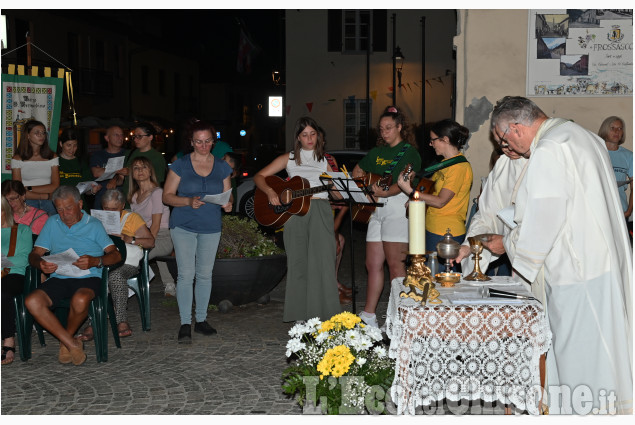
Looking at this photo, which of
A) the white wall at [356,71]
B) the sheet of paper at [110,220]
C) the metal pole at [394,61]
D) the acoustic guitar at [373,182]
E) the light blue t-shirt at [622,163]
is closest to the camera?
the acoustic guitar at [373,182]

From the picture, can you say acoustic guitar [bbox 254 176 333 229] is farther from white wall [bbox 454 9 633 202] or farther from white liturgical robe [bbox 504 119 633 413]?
white liturgical robe [bbox 504 119 633 413]

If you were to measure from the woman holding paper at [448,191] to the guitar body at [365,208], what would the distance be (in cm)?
59

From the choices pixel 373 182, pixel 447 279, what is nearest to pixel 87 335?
pixel 373 182

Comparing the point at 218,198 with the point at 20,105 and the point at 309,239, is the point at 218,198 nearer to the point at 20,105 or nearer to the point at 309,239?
the point at 309,239

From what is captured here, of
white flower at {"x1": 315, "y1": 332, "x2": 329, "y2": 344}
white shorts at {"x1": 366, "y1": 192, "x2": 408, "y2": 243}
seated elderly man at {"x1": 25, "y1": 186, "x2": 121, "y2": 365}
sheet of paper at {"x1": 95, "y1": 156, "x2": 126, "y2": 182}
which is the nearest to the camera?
white flower at {"x1": 315, "y1": 332, "x2": 329, "y2": 344}

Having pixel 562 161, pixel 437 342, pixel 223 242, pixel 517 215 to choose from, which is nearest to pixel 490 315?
pixel 437 342

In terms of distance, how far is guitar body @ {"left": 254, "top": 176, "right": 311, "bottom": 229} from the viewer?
6785 millimetres

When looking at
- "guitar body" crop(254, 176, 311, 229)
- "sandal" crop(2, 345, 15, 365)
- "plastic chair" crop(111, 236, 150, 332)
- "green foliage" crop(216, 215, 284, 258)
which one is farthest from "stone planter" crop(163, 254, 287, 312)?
"sandal" crop(2, 345, 15, 365)

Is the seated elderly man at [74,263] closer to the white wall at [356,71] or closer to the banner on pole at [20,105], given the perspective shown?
the banner on pole at [20,105]

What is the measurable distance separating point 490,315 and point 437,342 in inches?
10.9

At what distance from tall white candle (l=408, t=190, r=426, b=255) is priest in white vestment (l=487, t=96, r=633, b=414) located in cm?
47

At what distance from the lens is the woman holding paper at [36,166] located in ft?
26.3

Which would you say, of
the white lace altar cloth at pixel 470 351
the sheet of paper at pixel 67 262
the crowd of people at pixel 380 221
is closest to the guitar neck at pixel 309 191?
the crowd of people at pixel 380 221

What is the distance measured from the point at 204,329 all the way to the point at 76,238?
137cm
